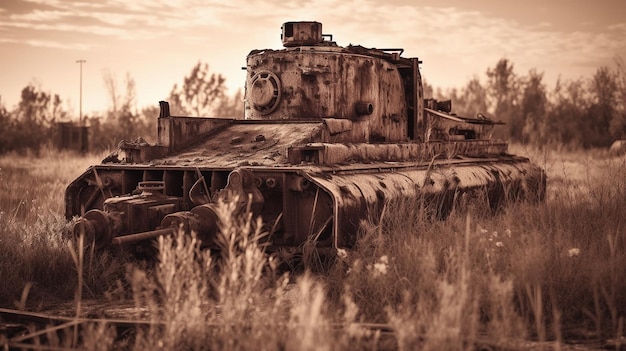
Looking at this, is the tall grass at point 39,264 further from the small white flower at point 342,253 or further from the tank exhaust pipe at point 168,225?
the small white flower at point 342,253

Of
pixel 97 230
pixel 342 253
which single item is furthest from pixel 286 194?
pixel 97 230

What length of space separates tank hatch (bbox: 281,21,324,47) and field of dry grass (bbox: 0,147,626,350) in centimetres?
332

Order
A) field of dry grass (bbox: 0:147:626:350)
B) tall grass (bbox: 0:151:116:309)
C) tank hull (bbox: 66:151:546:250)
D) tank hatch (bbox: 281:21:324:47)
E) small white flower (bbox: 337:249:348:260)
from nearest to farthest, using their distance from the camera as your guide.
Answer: field of dry grass (bbox: 0:147:626:350) < small white flower (bbox: 337:249:348:260) < tall grass (bbox: 0:151:116:309) < tank hull (bbox: 66:151:546:250) < tank hatch (bbox: 281:21:324:47)

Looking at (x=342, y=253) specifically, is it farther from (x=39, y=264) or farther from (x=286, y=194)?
(x=39, y=264)

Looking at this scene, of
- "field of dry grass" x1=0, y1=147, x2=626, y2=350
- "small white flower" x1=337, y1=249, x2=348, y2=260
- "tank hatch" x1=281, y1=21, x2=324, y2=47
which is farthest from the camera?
"tank hatch" x1=281, y1=21, x2=324, y2=47

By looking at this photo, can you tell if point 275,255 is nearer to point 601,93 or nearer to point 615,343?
point 615,343

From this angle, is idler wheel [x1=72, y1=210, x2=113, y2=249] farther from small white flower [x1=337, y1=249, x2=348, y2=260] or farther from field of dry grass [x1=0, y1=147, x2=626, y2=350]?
small white flower [x1=337, y1=249, x2=348, y2=260]

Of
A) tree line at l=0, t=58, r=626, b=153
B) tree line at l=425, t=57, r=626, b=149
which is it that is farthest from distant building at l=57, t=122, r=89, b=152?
tree line at l=425, t=57, r=626, b=149

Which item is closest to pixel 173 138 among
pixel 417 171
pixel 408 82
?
pixel 417 171

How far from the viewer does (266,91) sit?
10148 millimetres

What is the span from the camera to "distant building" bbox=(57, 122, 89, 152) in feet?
99.7

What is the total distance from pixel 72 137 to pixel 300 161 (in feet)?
81.3

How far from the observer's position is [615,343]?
5055 millimetres

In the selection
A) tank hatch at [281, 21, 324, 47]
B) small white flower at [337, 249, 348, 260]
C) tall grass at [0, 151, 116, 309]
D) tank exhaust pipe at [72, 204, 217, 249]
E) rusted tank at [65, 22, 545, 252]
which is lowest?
tall grass at [0, 151, 116, 309]
